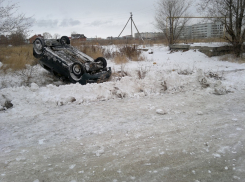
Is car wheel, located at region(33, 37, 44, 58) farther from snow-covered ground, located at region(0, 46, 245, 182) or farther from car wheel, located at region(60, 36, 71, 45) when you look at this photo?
snow-covered ground, located at region(0, 46, 245, 182)

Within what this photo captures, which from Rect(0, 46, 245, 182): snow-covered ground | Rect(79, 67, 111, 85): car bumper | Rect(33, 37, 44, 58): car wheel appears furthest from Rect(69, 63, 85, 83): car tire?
Rect(33, 37, 44, 58): car wheel

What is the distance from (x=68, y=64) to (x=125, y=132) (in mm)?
3383

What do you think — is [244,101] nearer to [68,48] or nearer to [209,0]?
[68,48]

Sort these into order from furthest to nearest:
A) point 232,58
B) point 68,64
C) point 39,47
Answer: point 232,58 → point 39,47 → point 68,64

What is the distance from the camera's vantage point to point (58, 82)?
655 cm

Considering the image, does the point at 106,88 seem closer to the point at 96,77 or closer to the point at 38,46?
the point at 96,77

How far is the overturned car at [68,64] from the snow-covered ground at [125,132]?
0.80 m

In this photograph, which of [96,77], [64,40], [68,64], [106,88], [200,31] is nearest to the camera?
[106,88]

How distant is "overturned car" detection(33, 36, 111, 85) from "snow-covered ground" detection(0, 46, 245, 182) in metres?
0.80

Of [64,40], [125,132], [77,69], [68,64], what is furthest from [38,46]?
[125,132]

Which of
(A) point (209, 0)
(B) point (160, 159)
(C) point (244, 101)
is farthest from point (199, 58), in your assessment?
(B) point (160, 159)

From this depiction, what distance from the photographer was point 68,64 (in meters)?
5.67

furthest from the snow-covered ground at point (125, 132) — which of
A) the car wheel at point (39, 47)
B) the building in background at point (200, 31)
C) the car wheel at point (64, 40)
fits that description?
the building in background at point (200, 31)

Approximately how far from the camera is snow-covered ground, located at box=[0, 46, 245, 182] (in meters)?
2.26
